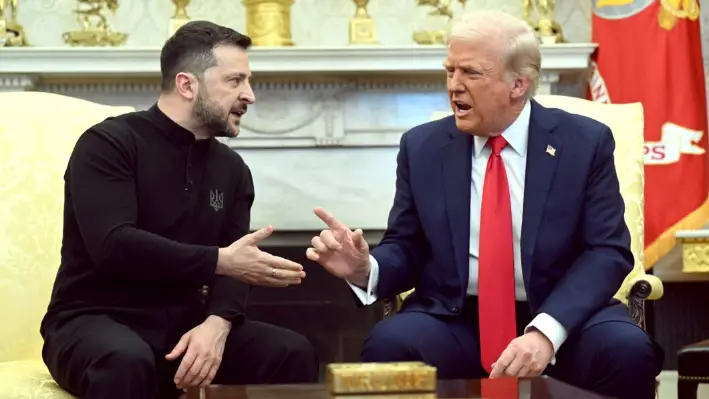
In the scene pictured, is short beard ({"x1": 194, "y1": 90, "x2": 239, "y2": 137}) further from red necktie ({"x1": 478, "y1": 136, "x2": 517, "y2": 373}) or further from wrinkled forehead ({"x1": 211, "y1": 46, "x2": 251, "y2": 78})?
red necktie ({"x1": 478, "y1": 136, "x2": 517, "y2": 373})

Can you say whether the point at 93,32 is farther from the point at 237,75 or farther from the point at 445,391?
the point at 445,391

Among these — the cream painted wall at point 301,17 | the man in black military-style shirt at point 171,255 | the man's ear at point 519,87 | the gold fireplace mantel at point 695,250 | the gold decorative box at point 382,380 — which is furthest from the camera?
the cream painted wall at point 301,17

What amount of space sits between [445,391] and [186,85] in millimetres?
1270

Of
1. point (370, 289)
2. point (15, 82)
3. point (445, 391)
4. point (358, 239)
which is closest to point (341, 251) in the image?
point (358, 239)

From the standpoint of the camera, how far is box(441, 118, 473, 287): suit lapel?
9.05ft

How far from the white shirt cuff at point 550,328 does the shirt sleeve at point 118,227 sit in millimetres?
774

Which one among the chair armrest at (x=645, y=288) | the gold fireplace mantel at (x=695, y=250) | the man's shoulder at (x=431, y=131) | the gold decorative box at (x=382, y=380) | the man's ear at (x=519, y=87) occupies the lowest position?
the gold fireplace mantel at (x=695, y=250)

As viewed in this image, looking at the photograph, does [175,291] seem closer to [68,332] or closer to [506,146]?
[68,332]

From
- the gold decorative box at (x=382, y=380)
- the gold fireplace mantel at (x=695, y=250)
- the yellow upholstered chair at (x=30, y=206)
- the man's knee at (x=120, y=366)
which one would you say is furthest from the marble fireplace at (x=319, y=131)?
the gold decorative box at (x=382, y=380)

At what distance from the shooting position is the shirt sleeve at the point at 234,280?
2816 mm

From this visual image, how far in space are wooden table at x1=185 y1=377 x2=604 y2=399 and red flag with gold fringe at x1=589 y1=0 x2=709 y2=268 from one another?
196 centimetres

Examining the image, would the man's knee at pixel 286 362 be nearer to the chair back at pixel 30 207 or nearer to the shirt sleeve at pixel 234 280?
the shirt sleeve at pixel 234 280

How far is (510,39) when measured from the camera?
2.81m

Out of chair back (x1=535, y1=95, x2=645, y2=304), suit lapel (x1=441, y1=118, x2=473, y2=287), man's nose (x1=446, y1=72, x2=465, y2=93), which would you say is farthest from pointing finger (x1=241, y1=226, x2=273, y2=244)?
chair back (x1=535, y1=95, x2=645, y2=304)
